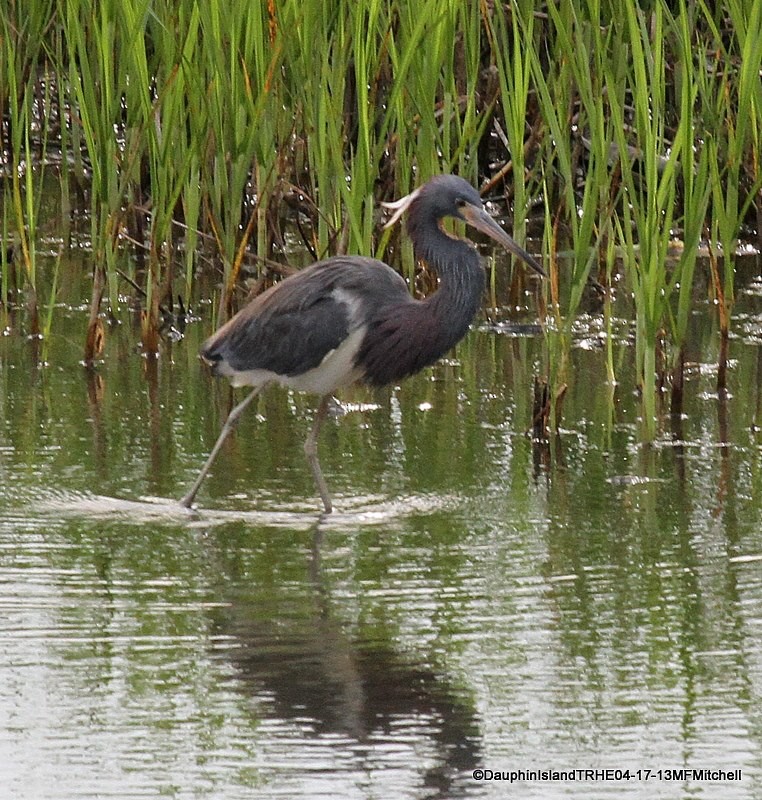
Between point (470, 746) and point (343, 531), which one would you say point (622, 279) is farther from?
point (470, 746)

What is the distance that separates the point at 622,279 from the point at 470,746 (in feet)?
18.4

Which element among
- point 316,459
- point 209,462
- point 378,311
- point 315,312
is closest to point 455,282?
point 378,311

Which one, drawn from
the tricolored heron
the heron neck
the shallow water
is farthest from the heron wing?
the shallow water

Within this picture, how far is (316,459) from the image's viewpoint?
19.9ft

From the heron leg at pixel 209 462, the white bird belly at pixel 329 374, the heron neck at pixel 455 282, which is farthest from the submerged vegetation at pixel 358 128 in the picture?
the heron leg at pixel 209 462

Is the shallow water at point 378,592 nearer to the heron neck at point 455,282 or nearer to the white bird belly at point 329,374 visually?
the white bird belly at point 329,374

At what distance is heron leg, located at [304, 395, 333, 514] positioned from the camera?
19.2ft

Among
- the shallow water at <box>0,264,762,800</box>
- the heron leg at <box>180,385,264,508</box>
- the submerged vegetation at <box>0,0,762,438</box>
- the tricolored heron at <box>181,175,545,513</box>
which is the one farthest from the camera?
the submerged vegetation at <box>0,0,762,438</box>

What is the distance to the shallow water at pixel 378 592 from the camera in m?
3.92

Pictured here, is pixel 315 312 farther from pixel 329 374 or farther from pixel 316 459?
→ pixel 316 459

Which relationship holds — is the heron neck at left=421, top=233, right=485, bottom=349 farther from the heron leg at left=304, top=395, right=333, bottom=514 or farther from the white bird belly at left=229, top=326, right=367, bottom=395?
the heron leg at left=304, top=395, right=333, bottom=514

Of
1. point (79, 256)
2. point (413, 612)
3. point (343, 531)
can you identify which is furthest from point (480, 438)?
point (79, 256)

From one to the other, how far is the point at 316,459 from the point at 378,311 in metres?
0.54

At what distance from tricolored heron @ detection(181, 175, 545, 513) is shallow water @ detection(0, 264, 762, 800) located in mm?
416
